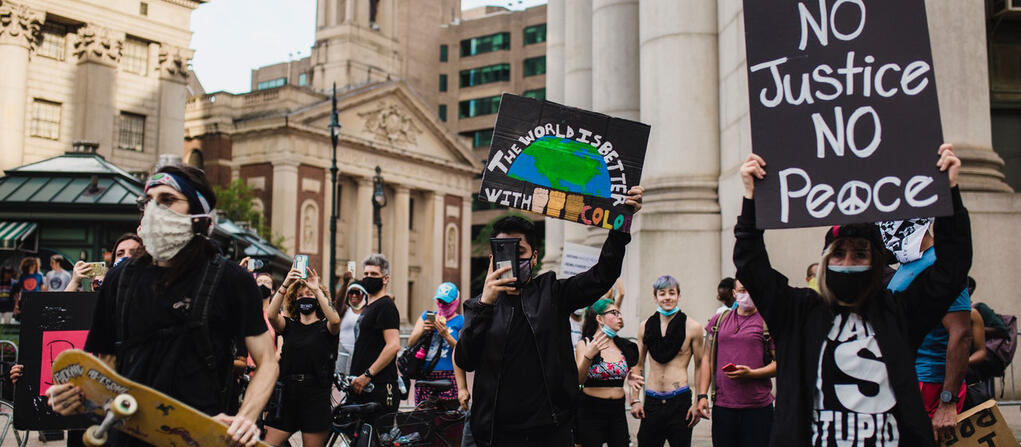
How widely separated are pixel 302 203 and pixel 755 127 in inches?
2253

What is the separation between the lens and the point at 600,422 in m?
7.44

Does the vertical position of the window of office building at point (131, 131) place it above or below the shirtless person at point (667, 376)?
above

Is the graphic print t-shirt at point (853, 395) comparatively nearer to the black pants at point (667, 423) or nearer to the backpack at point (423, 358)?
the black pants at point (667, 423)

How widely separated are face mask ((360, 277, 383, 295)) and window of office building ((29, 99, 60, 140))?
3899 centimetres

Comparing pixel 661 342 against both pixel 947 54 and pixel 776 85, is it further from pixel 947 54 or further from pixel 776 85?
pixel 947 54

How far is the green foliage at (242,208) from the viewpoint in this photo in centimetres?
5169

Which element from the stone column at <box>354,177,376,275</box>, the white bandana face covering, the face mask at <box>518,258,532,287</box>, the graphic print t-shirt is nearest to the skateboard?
the face mask at <box>518,258,532,287</box>

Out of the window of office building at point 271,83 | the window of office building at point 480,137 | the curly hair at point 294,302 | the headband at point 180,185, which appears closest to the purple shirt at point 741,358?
the curly hair at point 294,302

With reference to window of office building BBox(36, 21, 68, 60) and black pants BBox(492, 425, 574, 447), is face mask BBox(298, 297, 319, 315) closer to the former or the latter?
black pants BBox(492, 425, 574, 447)

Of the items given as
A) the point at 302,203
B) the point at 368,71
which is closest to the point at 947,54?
the point at 302,203

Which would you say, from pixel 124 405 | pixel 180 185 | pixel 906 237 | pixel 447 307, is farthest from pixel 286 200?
pixel 124 405

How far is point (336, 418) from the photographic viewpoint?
26.2 feet

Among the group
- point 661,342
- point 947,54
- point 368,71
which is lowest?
point 661,342

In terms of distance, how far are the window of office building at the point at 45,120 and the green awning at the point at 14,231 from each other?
15.9m
